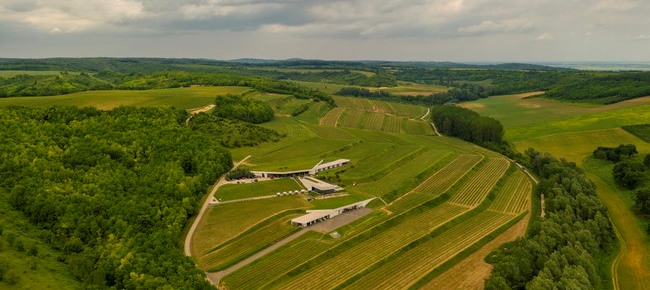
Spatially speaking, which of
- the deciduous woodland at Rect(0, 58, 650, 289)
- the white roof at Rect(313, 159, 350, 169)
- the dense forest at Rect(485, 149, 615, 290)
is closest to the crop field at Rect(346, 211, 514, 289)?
the deciduous woodland at Rect(0, 58, 650, 289)

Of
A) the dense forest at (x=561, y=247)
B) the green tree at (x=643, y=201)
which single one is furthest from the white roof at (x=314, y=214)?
the green tree at (x=643, y=201)

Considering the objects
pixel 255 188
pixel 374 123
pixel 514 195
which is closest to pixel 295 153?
pixel 255 188

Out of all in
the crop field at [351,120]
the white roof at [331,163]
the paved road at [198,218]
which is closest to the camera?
the paved road at [198,218]

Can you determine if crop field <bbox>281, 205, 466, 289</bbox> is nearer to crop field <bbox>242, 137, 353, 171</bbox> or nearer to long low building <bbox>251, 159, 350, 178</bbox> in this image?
long low building <bbox>251, 159, 350, 178</bbox>

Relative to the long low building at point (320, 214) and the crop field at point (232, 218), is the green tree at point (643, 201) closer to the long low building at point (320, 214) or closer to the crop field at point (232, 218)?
the long low building at point (320, 214)

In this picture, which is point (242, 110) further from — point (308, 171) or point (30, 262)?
point (30, 262)

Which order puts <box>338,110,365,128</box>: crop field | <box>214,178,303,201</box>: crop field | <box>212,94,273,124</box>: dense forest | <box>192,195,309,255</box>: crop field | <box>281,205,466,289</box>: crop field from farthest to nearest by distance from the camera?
<box>338,110,365,128</box>: crop field
<box>212,94,273,124</box>: dense forest
<box>214,178,303,201</box>: crop field
<box>192,195,309,255</box>: crop field
<box>281,205,466,289</box>: crop field
